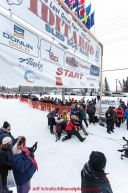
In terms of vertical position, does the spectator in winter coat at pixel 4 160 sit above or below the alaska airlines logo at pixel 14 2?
below

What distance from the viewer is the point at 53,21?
3623 mm

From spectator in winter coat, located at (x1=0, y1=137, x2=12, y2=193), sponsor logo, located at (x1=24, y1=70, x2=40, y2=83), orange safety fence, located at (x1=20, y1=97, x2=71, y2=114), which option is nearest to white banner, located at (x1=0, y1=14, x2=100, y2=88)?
sponsor logo, located at (x1=24, y1=70, x2=40, y2=83)

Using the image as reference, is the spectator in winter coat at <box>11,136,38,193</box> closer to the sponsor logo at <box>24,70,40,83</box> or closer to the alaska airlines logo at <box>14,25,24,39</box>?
the sponsor logo at <box>24,70,40,83</box>

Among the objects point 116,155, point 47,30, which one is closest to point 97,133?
point 116,155

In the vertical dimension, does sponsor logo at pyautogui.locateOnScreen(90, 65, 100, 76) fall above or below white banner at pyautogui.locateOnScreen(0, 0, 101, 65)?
below

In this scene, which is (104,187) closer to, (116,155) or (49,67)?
(49,67)

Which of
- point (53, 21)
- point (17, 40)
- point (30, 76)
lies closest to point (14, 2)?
point (17, 40)

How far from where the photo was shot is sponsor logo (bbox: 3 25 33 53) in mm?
2581

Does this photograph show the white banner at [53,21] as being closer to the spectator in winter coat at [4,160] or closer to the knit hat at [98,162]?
the spectator in winter coat at [4,160]

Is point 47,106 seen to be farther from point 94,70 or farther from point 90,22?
point 90,22

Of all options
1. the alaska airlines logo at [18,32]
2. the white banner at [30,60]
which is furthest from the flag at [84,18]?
the alaska airlines logo at [18,32]

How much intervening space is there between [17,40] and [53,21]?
141cm

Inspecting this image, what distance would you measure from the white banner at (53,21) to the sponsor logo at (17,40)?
1.02 feet

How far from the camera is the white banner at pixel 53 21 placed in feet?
9.29
